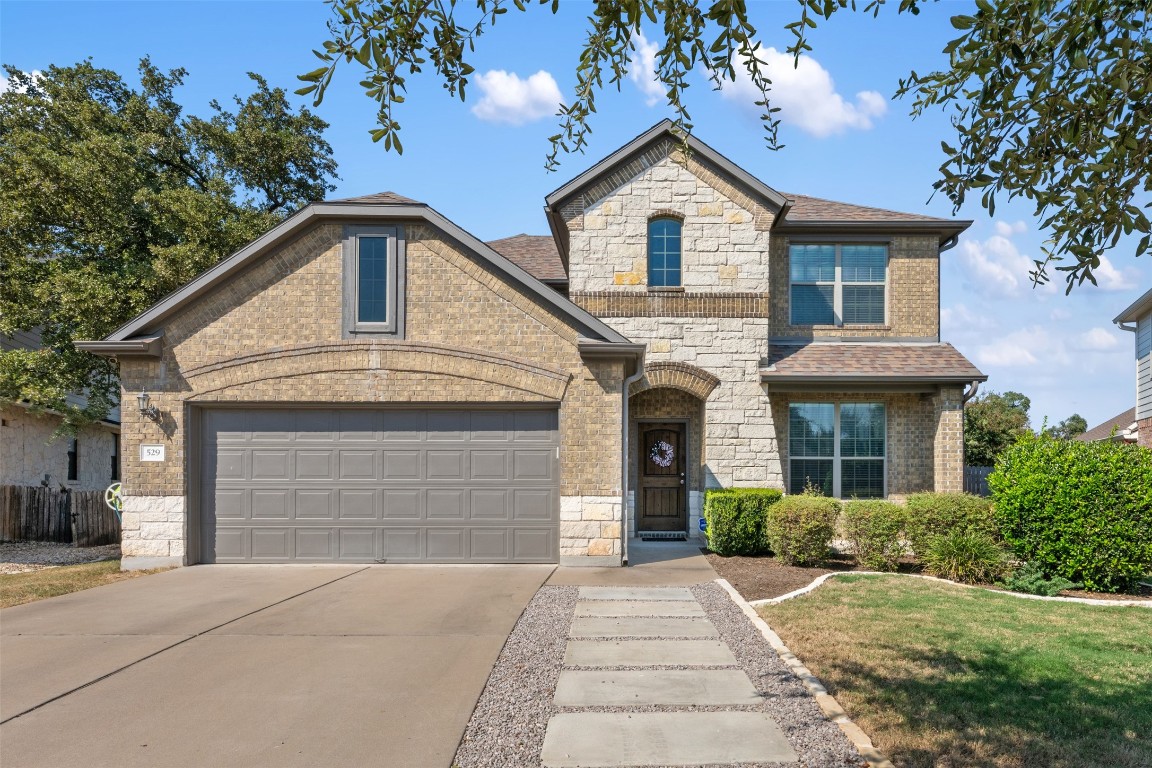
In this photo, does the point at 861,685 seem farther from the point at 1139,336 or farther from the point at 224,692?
the point at 1139,336

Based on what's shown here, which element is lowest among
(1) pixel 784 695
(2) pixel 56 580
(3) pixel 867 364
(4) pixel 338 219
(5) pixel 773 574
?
(2) pixel 56 580

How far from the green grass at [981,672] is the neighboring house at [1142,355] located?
50.1 feet

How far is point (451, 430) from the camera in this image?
496 inches

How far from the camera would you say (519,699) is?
592 cm

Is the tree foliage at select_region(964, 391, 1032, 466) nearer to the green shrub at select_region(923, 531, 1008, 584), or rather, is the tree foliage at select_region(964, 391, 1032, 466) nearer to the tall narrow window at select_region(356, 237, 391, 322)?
the green shrub at select_region(923, 531, 1008, 584)

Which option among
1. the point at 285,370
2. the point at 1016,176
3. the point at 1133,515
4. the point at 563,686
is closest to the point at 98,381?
the point at 285,370

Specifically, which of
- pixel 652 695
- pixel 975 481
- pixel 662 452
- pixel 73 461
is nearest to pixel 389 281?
pixel 662 452

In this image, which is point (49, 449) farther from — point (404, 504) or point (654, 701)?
point (654, 701)

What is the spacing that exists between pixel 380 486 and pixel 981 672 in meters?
8.95

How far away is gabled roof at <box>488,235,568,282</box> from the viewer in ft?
55.7

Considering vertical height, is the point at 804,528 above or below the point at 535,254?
below

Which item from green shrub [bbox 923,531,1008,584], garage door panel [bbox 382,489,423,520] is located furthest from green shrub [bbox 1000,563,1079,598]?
garage door panel [bbox 382,489,423,520]

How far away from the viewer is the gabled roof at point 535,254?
17.0 metres

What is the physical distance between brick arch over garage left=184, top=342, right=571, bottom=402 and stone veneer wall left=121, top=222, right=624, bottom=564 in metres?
0.02
